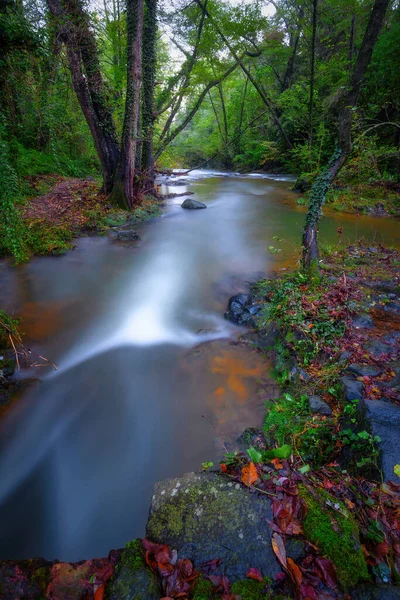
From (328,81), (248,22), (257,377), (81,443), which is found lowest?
(81,443)

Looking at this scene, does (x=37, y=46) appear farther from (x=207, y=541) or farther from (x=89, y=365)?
(x=207, y=541)

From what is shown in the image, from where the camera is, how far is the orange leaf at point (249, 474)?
1.78 m

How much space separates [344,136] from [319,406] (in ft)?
13.1

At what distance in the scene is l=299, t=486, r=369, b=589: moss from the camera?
135 cm

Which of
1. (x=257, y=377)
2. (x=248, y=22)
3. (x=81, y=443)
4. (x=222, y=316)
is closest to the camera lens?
(x=81, y=443)

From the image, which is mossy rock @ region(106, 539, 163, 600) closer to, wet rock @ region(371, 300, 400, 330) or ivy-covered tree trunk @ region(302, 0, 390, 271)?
wet rock @ region(371, 300, 400, 330)

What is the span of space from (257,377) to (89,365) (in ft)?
7.65

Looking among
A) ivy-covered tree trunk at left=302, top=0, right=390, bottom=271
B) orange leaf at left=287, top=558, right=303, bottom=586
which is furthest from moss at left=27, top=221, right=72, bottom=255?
orange leaf at left=287, top=558, right=303, bottom=586

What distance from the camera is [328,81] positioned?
15.0m

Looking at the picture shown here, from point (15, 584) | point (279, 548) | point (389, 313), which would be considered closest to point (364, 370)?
point (389, 313)

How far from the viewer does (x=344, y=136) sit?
4.39m

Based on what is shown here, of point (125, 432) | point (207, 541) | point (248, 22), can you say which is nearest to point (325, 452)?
point (207, 541)

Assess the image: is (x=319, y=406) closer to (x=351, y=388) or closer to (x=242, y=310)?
(x=351, y=388)

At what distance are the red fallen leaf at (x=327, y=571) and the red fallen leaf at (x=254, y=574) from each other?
28 cm
